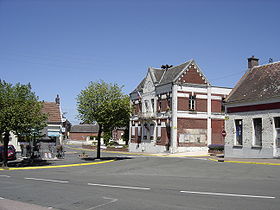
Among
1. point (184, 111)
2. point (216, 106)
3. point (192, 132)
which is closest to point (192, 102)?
point (184, 111)

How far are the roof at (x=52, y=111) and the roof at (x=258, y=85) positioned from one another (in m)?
22.1

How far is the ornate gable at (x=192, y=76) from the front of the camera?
40.2 metres

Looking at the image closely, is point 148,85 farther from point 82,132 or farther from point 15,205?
point 82,132

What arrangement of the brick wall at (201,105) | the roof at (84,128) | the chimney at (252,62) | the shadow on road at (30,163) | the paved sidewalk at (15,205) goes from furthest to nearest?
the roof at (84,128) < the brick wall at (201,105) < the chimney at (252,62) < the shadow on road at (30,163) < the paved sidewalk at (15,205)

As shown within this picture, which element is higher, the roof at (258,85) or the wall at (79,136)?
the roof at (258,85)

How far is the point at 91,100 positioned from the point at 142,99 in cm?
1919

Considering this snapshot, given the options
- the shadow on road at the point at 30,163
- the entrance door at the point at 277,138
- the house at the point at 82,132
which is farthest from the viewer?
the house at the point at 82,132

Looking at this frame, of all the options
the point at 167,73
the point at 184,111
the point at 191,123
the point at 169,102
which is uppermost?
the point at 167,73

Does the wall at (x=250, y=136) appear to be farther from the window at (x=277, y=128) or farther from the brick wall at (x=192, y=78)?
A: the brick wall at (x=192, y=78)

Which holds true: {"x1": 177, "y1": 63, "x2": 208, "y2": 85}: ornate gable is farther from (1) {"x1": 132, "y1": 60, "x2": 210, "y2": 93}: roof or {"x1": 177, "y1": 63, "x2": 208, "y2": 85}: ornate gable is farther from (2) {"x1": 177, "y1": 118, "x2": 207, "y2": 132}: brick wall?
(2) {"x1": 177, "y1": 118, "x2": 207, "y2": 132}: brick wall

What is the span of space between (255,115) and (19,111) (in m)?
17.3

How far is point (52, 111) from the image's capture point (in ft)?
141

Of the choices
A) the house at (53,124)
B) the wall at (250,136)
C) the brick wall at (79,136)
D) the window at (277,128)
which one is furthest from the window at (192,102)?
the brick wall at (79,136)

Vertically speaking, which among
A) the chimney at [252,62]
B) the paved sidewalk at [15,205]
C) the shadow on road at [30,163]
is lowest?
the shadow on road at [30,163]
